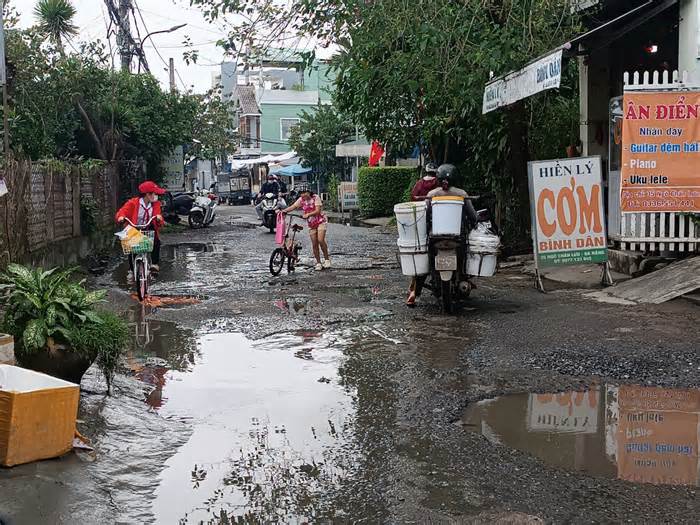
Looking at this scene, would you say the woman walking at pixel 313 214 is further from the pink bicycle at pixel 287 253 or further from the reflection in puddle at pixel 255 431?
the reflection in puddle at pixel 255 431

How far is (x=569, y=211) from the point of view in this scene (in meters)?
11.2

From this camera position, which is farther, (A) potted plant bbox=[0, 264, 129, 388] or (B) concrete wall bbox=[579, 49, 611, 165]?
(B) concrete wall bbox=[579, 49, 611, 165]

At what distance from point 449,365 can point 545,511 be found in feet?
10.5

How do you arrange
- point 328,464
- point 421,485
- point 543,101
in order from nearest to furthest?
1. point 421,485
2. point 328,464
3. point 543,101

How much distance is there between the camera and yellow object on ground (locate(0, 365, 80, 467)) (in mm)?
4680

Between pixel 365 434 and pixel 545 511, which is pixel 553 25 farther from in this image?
pixel 545 511

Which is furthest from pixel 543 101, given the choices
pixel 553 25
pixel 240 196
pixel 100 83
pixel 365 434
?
pixel 240 196

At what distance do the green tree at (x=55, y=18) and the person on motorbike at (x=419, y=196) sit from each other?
15.0 metres

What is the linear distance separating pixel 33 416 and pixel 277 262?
9.84 m

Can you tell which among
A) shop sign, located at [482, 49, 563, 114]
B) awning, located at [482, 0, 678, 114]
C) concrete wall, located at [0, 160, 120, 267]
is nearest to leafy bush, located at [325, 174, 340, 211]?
concrete wall, located at [0, 160, 120, 267]

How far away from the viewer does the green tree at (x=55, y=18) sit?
24.3 m

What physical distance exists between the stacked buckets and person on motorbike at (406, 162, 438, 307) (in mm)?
244

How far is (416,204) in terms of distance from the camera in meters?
9.93

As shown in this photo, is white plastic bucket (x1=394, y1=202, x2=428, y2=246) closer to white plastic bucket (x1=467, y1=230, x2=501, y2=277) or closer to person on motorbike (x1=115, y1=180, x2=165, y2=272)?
white plastic bucket (x1=467, y1=230, x2=501, y2=277)
